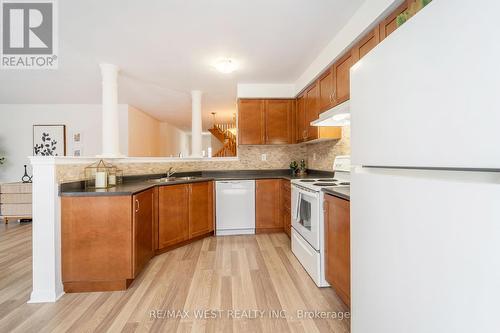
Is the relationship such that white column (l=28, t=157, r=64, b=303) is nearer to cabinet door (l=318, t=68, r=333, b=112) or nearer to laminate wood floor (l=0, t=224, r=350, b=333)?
laminate wood floor (l=0, t=224, r=350, b=333)

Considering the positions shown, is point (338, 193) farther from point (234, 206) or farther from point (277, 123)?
point (277, 123)

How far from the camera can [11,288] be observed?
204cm

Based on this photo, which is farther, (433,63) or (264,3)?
(264,3)

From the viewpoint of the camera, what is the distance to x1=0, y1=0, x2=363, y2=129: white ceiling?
1.89 metres

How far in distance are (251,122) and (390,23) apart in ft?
7.79

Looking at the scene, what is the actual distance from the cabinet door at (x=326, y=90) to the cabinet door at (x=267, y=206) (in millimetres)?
1417

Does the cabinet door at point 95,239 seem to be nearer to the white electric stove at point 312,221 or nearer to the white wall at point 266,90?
the white electric stove at point 312,221

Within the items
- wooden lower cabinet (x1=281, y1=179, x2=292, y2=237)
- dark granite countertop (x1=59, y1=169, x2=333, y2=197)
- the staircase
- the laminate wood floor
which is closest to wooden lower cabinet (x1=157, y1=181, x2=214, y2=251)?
dark granite countertop (x1=59, y1=169, x2=333, y2=197)

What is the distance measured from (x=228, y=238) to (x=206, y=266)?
36.6 inches

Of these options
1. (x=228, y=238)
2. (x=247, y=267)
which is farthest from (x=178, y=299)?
(x=228, y=238)

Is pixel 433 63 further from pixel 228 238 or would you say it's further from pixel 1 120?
pixel 1 120

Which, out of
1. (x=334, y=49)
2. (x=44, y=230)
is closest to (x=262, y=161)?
(x=334, y=49)

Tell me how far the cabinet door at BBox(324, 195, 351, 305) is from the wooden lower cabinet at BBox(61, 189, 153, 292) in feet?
5.74

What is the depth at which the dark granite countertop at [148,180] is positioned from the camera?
78.4 inches
